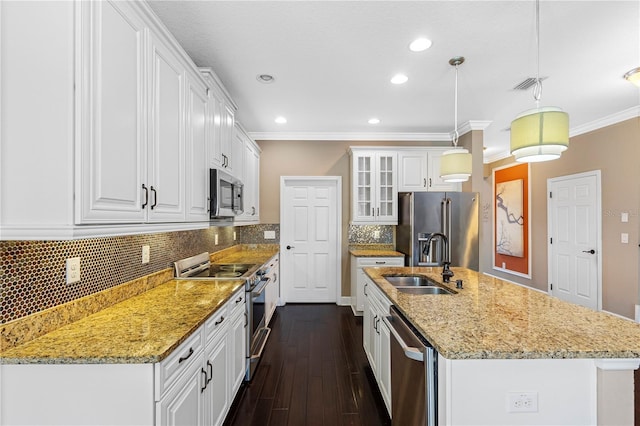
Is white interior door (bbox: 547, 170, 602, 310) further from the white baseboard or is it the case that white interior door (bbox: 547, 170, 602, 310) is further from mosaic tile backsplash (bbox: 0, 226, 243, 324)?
mosaic tile backsplash (bbox: 0, 226, 243, 324)

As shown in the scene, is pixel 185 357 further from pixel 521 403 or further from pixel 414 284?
pixel 414 284

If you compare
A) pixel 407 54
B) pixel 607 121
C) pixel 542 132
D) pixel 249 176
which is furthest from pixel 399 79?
pixel 607 121

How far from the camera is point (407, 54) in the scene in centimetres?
238

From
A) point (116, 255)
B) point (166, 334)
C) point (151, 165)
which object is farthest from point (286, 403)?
point (151, 165)

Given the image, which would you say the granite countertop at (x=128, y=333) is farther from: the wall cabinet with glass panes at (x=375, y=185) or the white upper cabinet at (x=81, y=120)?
the wall cabinet with glass panes at (x=375, y=185)

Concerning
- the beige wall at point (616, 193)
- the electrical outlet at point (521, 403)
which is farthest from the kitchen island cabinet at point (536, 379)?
the beige wall at point (616, 193)

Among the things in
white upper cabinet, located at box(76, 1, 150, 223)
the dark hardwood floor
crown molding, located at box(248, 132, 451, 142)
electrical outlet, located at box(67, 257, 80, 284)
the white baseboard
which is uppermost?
crown molding, located at box(248, 132, 451, 142)

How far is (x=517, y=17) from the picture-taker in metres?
1.94

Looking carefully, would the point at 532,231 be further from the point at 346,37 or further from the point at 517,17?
the point at 346,37

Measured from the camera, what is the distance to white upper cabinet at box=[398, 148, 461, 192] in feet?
14.1

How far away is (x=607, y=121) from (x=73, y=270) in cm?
593

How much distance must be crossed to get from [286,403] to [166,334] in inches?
54.9

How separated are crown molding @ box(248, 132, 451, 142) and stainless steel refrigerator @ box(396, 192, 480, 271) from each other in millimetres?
1196

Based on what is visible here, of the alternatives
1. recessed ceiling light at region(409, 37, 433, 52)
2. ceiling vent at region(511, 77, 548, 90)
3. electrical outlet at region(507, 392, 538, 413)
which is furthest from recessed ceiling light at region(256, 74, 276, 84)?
electrical outlet at region(507, 392, 538, 413)
